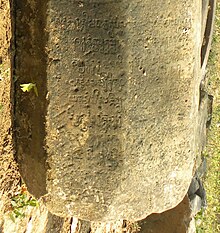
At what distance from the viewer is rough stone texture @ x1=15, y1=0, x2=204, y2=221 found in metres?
2.33

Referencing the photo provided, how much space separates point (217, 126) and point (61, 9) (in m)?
3.32

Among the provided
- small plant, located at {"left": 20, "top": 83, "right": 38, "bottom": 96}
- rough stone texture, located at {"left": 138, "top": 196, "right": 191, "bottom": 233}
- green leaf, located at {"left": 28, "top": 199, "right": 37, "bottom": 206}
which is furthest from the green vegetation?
small plant, located at {"left": 20, "top": 83, "right": 38, "bottom": 96}

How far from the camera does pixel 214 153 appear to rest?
5344mm

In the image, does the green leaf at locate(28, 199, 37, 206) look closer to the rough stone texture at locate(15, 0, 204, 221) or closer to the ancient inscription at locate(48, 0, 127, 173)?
the rough stone texture at locate(15, 0, 204, 221)

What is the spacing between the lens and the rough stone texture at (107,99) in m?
2.33

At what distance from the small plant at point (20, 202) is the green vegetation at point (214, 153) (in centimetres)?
255

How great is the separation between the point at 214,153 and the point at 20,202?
9.34ft

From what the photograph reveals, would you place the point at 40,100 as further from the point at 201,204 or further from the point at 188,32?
the point at 201,204

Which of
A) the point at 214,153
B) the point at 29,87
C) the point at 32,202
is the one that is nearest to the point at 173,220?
the point at 214,153

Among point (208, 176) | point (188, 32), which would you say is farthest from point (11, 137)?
point (208, 176)

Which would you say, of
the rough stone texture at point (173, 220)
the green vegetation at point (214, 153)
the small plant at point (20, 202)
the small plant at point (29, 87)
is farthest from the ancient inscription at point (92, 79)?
the green vegetation at point (214, 153)

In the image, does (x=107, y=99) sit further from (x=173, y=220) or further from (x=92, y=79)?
(x=173, y=220)

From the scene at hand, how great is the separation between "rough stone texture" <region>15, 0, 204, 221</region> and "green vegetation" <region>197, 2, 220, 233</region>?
8.46 ft

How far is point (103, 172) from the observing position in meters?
2.44
